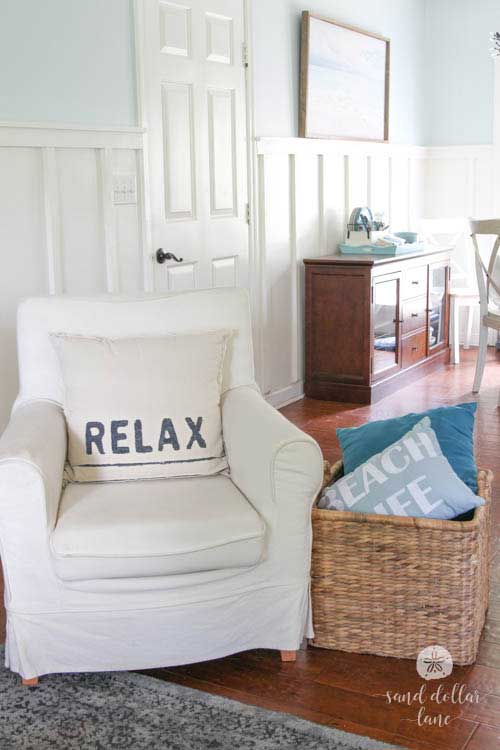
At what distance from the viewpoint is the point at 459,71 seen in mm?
6801

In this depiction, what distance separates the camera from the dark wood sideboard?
201 inches

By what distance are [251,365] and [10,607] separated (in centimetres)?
101

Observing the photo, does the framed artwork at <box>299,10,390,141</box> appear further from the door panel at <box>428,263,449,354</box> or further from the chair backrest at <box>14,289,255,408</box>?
the chair backrest at <box>14,289,255,408</box>

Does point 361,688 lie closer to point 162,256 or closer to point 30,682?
point 30,682

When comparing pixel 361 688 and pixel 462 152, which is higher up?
pixel 462 152

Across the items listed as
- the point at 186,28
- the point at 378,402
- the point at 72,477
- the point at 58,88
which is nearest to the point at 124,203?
the point at 58,88

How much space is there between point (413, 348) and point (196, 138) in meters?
2.08

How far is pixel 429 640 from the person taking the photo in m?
2.40

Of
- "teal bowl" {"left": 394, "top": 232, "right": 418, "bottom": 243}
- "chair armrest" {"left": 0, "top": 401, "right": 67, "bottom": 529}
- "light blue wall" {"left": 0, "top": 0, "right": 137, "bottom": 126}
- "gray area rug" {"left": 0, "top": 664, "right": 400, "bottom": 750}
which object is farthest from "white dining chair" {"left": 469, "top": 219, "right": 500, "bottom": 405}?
"gray area rug" {"left": 0, "top": 664, "right": 400, "bottom": 750}

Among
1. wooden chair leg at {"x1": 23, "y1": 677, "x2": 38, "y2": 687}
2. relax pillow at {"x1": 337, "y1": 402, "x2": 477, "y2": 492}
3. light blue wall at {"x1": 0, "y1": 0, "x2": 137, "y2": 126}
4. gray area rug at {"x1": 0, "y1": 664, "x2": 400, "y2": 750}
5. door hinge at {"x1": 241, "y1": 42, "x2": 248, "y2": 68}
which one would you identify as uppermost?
door hinge at {"x1": 241, "y1": 42, "x2": 248, "y2": 68}

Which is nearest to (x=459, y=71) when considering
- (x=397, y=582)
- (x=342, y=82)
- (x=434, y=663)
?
(x=342, y=82)

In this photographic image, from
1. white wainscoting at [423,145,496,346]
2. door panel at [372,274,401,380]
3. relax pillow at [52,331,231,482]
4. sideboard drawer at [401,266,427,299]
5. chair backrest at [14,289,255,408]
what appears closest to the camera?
relax pillow at [52,331,231,482]

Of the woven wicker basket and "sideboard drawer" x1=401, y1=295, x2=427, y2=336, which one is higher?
"sideboard drawer" x1=401, y1=295, x2=427, y2=336

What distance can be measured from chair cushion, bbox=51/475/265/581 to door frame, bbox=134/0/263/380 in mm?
1864
